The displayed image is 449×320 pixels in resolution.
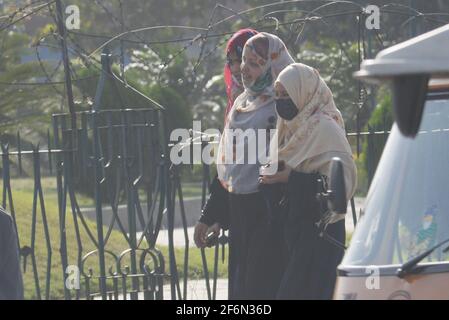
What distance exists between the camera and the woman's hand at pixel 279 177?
5391 mm

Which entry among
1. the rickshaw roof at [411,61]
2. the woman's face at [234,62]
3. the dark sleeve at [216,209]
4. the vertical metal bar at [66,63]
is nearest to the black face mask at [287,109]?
the woman's face at [234,62]

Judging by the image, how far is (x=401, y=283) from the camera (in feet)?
13.3

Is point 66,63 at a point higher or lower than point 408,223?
higher

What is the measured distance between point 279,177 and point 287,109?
A: 1.02ft

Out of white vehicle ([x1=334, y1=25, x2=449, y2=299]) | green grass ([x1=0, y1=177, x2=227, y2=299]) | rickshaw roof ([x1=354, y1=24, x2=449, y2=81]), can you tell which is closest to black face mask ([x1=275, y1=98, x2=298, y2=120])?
white vehicle ([x1=334, y1=25, x2=449, y2=299])

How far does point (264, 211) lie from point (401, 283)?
68.5 inches

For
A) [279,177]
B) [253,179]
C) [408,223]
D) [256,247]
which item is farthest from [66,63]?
[408,223]

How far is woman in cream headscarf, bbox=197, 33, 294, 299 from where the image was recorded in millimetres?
5676

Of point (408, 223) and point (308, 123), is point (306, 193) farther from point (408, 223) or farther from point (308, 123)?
point (408, 223)

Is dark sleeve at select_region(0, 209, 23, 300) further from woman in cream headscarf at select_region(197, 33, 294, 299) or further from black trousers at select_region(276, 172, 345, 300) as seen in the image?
woman in cream headscarf at select_region(197, 33, 294, 299)

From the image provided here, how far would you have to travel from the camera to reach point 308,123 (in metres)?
5.34

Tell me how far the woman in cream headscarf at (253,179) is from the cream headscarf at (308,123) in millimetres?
348
